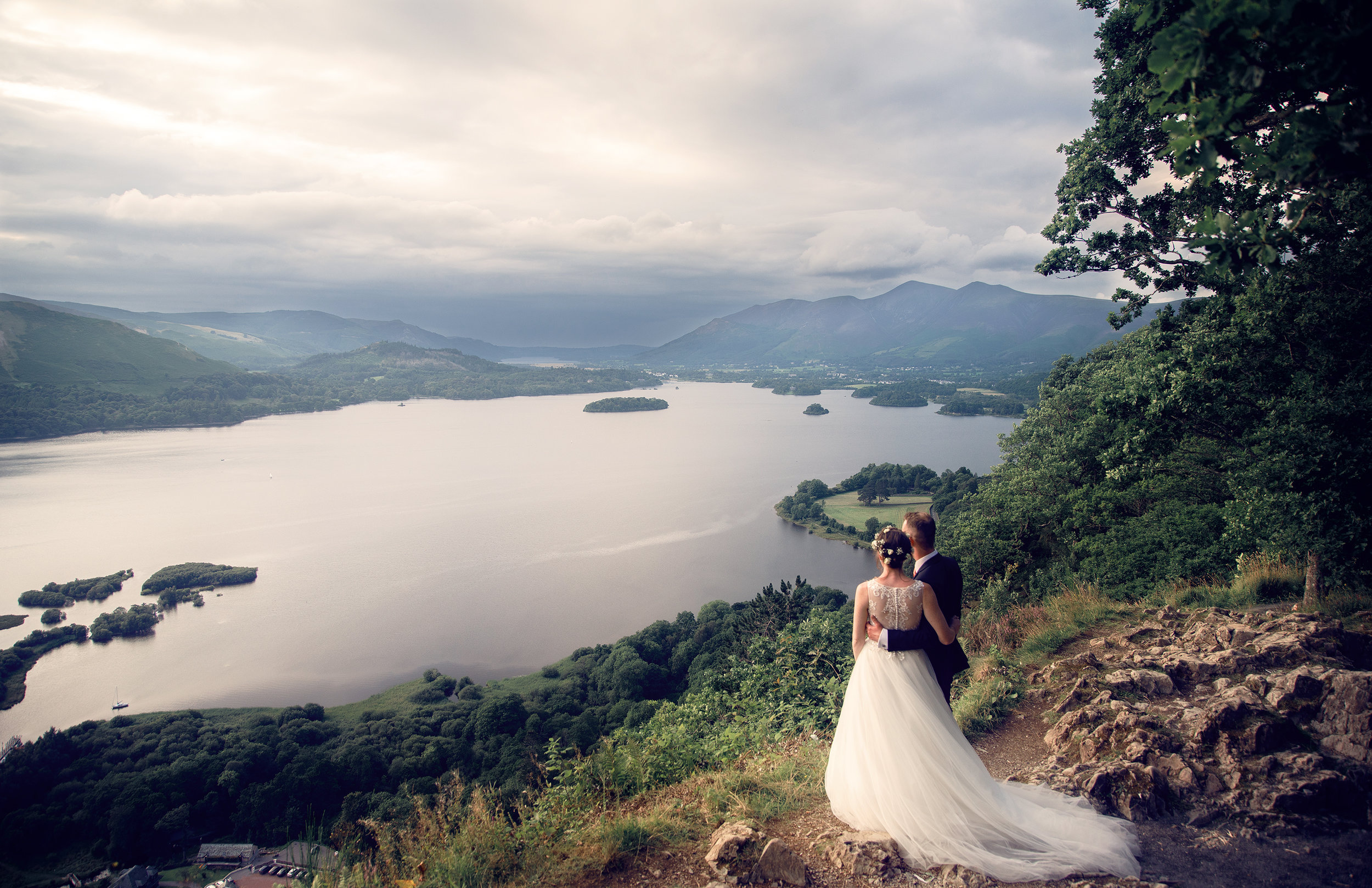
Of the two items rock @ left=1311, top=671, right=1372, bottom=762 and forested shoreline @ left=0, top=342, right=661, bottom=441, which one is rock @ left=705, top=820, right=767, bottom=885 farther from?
forested shoreline @ left=0, top=342, right=661, bottom=441

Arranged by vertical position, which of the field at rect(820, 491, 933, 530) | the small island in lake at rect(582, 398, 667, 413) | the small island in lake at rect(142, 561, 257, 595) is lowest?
the small island in lake at rect(142, 561, 257, 595)

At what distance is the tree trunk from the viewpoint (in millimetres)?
5715

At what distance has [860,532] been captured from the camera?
49.1 m

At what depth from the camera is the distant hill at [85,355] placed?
391 feet

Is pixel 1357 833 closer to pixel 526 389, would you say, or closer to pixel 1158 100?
pixel 1158 100

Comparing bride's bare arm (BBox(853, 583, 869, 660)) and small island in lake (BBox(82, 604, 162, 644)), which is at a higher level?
bride's bare arm (BBox(853, 583, 869, 660))

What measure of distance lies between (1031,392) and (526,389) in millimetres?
131680

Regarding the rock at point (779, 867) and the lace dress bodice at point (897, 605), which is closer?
the rock at point (779, 867)

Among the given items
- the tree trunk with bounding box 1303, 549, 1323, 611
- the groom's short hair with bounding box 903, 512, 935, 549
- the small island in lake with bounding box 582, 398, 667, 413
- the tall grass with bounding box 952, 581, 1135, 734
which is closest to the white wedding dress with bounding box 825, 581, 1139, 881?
the groom's short hair with bounding box 903, 512, 935, 549

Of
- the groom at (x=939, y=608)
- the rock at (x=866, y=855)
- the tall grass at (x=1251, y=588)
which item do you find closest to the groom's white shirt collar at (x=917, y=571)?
the groom at (x=939, y=608)

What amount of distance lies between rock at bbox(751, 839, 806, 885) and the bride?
530 mm

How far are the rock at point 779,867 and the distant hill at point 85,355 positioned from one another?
539ft

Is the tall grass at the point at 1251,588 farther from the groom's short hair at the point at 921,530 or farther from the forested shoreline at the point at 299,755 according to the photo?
the forested shoreline at the point at 299,755

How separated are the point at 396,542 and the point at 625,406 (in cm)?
9075
